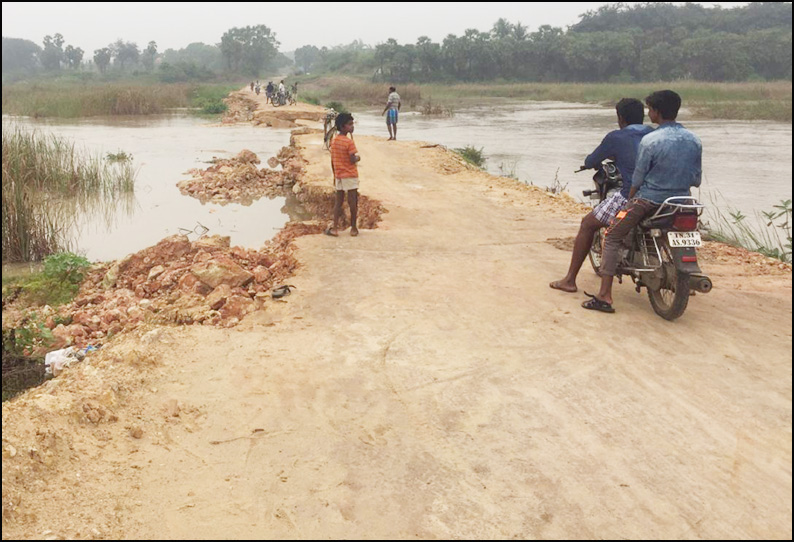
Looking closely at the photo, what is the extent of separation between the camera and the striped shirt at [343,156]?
7.13 meters

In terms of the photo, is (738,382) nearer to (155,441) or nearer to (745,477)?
(745,477)

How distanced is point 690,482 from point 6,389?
508 cm

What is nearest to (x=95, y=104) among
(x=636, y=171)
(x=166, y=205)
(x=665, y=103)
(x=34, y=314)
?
(x=166, y=205)

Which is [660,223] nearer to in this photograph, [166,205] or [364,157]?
[364,157]

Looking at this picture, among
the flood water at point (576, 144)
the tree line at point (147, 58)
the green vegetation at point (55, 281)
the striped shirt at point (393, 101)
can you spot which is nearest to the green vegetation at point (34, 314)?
the green vegetation at point (55, 281)

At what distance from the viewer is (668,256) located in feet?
15.0

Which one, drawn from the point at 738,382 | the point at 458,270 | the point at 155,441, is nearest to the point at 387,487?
the point at 155,441

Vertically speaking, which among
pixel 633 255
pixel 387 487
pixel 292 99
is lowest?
pixel 387 487

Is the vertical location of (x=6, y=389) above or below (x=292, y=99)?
below

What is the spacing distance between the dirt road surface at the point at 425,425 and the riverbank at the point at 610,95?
3081 cm

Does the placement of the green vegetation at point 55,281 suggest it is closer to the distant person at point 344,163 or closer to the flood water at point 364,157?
the flood water at point 364,157

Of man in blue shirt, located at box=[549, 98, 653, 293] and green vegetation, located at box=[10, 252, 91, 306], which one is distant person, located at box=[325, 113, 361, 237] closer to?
man in blue shirt, located at box=[549, 98, 653, 293]

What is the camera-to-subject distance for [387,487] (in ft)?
9.27

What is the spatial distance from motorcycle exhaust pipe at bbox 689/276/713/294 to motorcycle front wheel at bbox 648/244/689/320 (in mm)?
55
